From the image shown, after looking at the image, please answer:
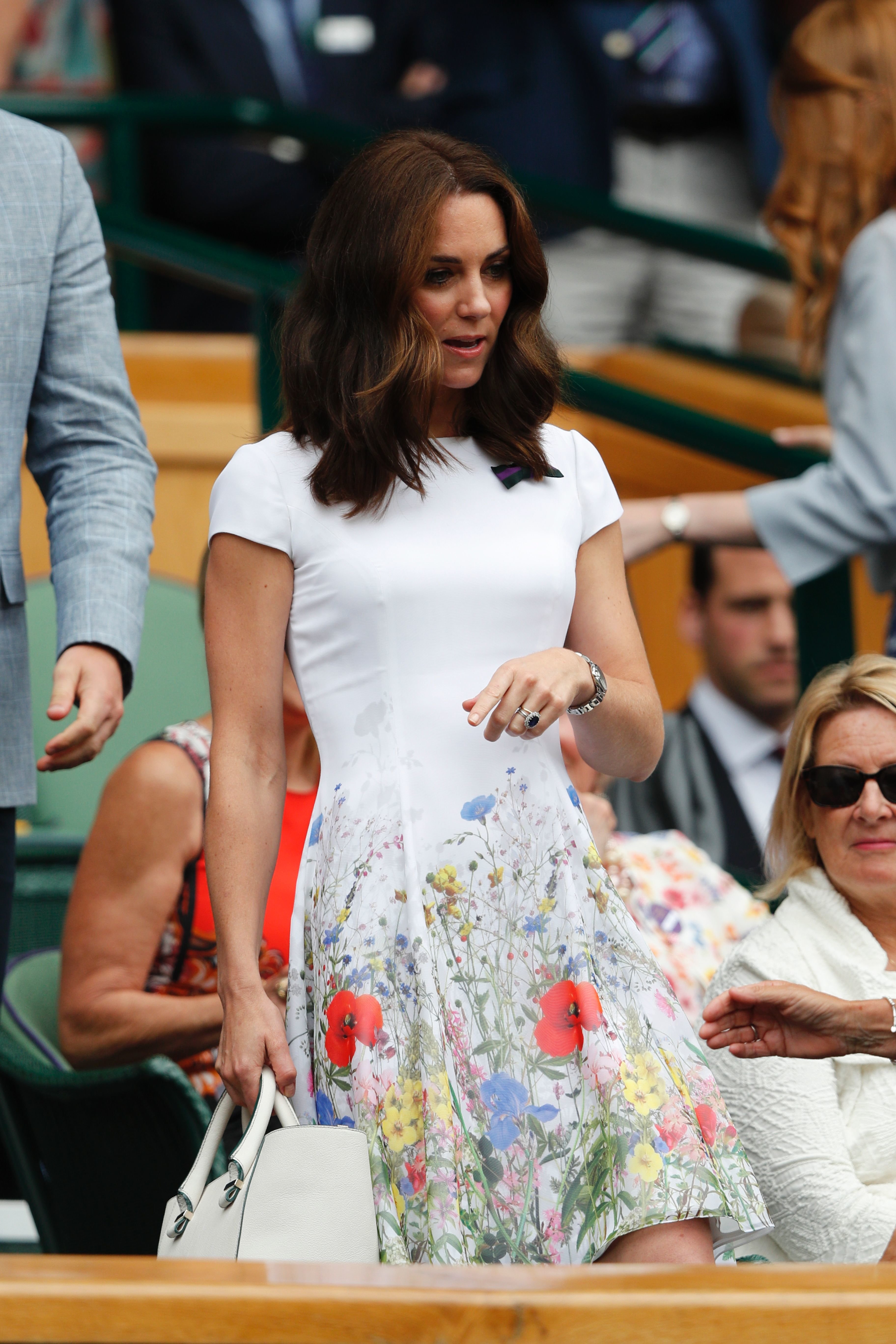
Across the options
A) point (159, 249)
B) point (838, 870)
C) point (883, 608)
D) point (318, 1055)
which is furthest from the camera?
point (159, 249)

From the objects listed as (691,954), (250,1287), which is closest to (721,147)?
(691,954)

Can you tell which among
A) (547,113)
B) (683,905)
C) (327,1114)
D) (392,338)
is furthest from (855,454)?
(547,113)

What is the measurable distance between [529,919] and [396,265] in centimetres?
65

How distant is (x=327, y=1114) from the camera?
1654 mm

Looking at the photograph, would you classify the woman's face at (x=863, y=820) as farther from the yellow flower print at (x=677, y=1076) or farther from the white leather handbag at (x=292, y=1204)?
the white leather handbag at (x=292, y=1204)

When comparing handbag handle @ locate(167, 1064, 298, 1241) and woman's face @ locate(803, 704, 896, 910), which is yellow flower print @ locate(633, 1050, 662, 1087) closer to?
handbag handle @ locate(167, 1064, 298, 1241)

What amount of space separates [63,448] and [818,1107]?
1130 mm

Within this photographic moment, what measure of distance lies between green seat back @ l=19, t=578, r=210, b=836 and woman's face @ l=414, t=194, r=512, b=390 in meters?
1.65

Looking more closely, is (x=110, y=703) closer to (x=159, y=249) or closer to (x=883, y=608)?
(x=883, y=608)

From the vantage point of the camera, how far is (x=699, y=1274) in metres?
1.36

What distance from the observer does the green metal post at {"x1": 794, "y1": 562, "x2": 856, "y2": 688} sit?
3018 millimetres

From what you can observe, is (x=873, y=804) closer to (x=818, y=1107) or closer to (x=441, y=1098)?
(x=818, y=1107)

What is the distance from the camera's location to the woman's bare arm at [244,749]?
5.47ft

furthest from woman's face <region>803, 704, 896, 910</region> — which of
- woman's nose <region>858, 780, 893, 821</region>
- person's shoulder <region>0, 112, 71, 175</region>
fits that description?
person's shoulder <region>0, 112, 71, 175</region>
